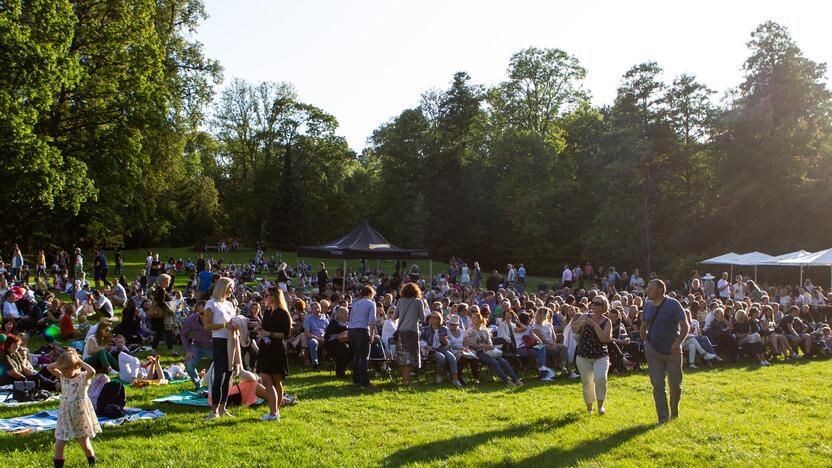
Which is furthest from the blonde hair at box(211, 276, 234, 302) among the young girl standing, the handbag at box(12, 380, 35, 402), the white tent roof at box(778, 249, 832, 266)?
the white tent roof at box(778, 249, 832, 266)

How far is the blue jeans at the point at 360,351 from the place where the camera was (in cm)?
940

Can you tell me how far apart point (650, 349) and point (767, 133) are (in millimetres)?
29833

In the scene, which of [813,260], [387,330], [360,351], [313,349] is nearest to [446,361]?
[360,351]

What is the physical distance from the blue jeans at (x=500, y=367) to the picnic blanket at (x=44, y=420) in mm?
4867

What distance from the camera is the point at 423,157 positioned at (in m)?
52.2

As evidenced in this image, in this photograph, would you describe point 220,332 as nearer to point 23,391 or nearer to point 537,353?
point 23,391

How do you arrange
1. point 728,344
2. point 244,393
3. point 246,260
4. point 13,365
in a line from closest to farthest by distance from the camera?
point 244,393, point 13,365, point 728,344, point 246,260

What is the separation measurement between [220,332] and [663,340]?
4665 mm

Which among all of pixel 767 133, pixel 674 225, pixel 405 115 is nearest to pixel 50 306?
pixel 767 133

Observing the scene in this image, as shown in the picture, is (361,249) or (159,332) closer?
(159,332)

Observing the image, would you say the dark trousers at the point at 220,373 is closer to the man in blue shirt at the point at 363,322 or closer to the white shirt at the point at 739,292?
the man in blue shirt at the point at 363,322

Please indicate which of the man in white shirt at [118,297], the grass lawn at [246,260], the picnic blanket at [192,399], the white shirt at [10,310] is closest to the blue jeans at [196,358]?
the picnic blanket at [192,399]

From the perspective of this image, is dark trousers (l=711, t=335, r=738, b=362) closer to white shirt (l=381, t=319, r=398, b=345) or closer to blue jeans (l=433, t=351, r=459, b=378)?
blue jeans (l=433, t=351, r=459, b=378)

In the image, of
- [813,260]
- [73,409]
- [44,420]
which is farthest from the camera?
[813,260]
